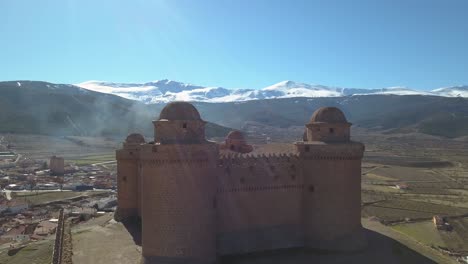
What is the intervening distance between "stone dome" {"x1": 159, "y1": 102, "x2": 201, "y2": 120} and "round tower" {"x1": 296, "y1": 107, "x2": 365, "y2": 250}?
282 inches

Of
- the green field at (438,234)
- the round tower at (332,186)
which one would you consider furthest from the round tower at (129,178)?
the green field at (438,234)

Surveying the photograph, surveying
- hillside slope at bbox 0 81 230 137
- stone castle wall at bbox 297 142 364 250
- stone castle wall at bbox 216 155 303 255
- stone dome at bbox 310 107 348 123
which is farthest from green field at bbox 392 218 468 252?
hillside slope at bbox 0 81 230 137

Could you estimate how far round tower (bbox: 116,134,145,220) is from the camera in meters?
31.7

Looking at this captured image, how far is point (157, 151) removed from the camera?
22.2 metres

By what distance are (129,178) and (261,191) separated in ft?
34.6

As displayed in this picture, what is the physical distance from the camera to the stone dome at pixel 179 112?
908 inches

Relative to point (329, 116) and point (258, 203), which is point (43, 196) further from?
point (329, 116)

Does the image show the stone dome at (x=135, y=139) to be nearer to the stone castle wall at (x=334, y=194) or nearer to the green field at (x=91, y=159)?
the stone castle wall at (x=334, y=194)

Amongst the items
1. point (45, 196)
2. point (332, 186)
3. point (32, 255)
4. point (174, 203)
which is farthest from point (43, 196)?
point (332, 186)

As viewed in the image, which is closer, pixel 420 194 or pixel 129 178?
pixel 129 178

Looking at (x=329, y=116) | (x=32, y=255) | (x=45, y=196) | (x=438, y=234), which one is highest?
(x=329, y=116)

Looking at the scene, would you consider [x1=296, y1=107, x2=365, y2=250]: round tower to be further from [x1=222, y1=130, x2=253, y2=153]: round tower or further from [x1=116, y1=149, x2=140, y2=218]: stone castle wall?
[x1=116, y1=149, x2=140, y2=218]: stone castle wall

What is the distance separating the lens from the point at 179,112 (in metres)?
23.1

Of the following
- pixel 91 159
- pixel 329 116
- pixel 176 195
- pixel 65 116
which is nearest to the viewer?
pixel 176 195
